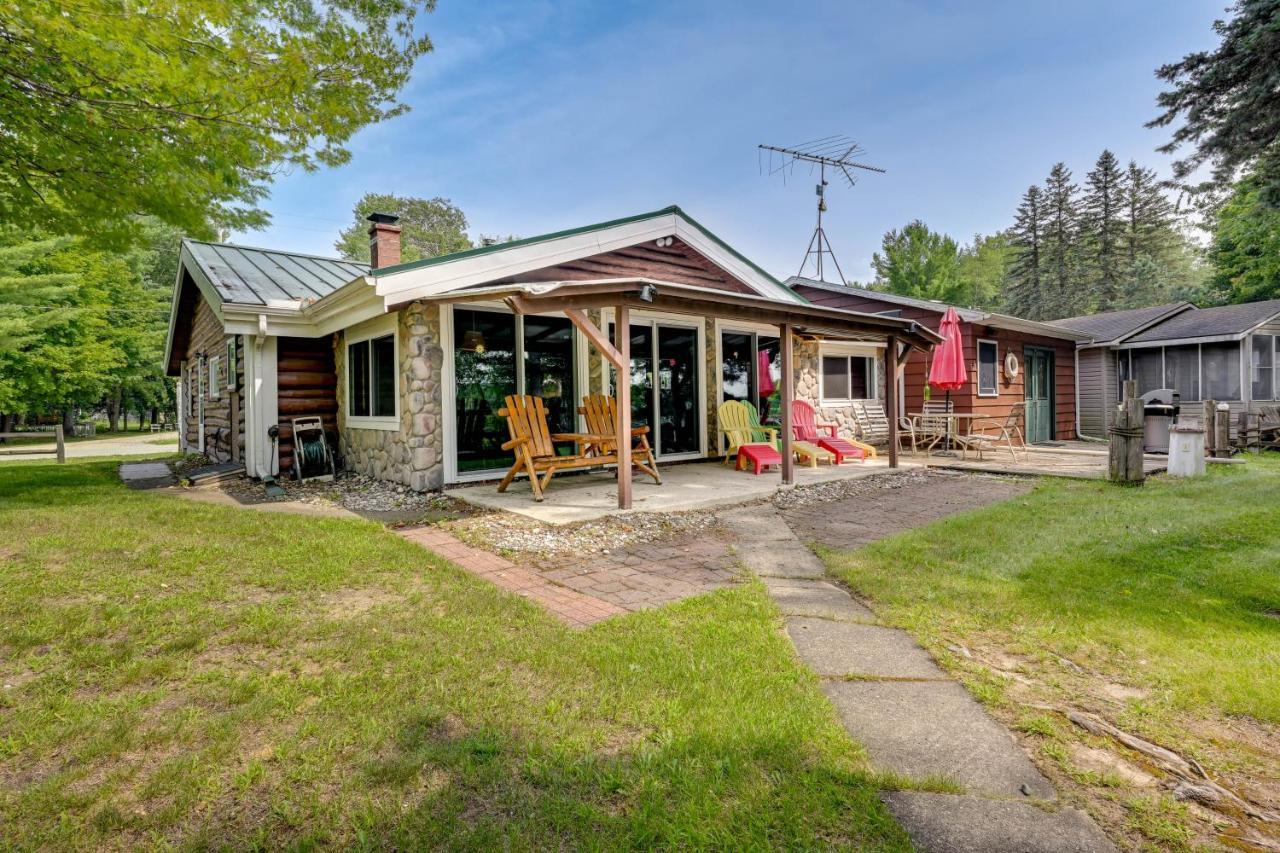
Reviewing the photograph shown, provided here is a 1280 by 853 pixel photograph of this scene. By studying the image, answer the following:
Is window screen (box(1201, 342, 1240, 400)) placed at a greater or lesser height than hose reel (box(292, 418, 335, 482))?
greater

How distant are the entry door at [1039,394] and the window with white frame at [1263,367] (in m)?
3.88

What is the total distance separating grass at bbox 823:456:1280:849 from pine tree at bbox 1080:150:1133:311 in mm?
33273

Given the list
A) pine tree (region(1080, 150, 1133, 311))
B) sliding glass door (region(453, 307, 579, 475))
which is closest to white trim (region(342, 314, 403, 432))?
sliding glass door (region(453, 307, 579, 475))

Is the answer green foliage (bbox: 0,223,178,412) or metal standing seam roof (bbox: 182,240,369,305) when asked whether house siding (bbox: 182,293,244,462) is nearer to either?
metal standing seam roof (bbox: 182,240,369,305)

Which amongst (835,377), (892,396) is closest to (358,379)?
(892,396)

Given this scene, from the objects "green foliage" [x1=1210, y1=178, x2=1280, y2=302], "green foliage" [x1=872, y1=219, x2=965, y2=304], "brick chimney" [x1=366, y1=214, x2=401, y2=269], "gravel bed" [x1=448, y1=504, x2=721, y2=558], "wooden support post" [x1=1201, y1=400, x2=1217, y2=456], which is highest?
"green foliage" [x1=872, y1=219, x2=965, y2=304]

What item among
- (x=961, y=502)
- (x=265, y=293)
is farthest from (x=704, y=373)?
(x=265, y=293)

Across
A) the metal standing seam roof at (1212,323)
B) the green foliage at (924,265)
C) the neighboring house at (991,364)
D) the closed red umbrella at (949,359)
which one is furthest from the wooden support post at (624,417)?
the green foliage at (924,265)

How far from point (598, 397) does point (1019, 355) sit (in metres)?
10.0

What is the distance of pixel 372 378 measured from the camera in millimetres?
7496

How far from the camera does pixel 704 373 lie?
8984 mm

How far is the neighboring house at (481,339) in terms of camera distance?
20.6 ft

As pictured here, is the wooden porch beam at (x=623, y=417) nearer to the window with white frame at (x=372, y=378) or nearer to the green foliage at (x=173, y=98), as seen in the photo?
the window with white frame at (x=372, y=378)

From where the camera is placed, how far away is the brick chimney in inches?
324
